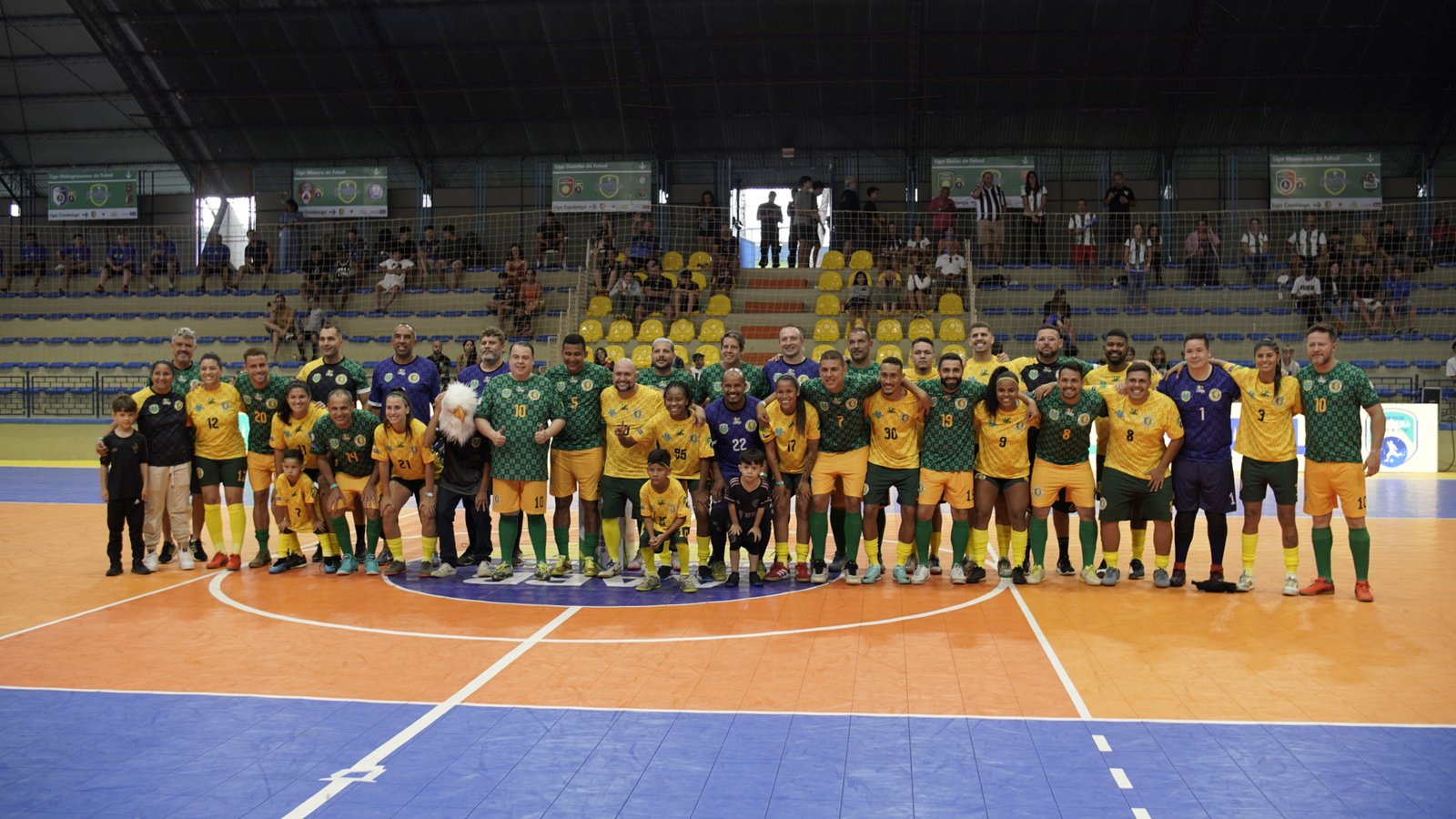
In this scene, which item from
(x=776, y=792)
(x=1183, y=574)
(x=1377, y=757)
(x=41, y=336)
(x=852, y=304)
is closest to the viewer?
(x=776, y=792)

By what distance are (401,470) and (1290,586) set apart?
782cm

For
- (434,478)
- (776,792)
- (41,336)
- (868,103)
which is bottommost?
(776,792)

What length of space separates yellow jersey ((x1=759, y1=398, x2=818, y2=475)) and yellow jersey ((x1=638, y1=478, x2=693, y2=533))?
0.95 m

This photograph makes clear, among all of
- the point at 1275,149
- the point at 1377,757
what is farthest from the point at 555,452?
the point at 1275,149

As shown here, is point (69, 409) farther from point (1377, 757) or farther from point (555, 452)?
point (1377, 757)

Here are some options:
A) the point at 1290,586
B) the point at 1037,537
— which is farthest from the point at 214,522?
the point at 1290,586

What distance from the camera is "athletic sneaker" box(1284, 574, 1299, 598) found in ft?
31.2

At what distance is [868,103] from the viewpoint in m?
27.2

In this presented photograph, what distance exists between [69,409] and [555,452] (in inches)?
664

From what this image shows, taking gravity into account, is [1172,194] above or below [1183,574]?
above

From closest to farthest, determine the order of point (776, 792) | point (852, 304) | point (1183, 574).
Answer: point (776, 792)
point (1183, 574)
point (852, 304)

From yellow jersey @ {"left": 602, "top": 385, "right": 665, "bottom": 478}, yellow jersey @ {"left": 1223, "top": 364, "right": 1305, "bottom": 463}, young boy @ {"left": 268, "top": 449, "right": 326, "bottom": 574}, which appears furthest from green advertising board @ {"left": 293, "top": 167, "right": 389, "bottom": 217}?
yellow jersey @ {"left": 1223, "top": 364, "right": 1305, "bottom": 463}

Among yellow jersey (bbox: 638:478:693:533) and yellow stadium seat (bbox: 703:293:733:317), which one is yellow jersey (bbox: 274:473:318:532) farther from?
yellow stadium seat (bbox: 703:293:733:317)

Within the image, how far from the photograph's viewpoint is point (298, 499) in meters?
10.4
